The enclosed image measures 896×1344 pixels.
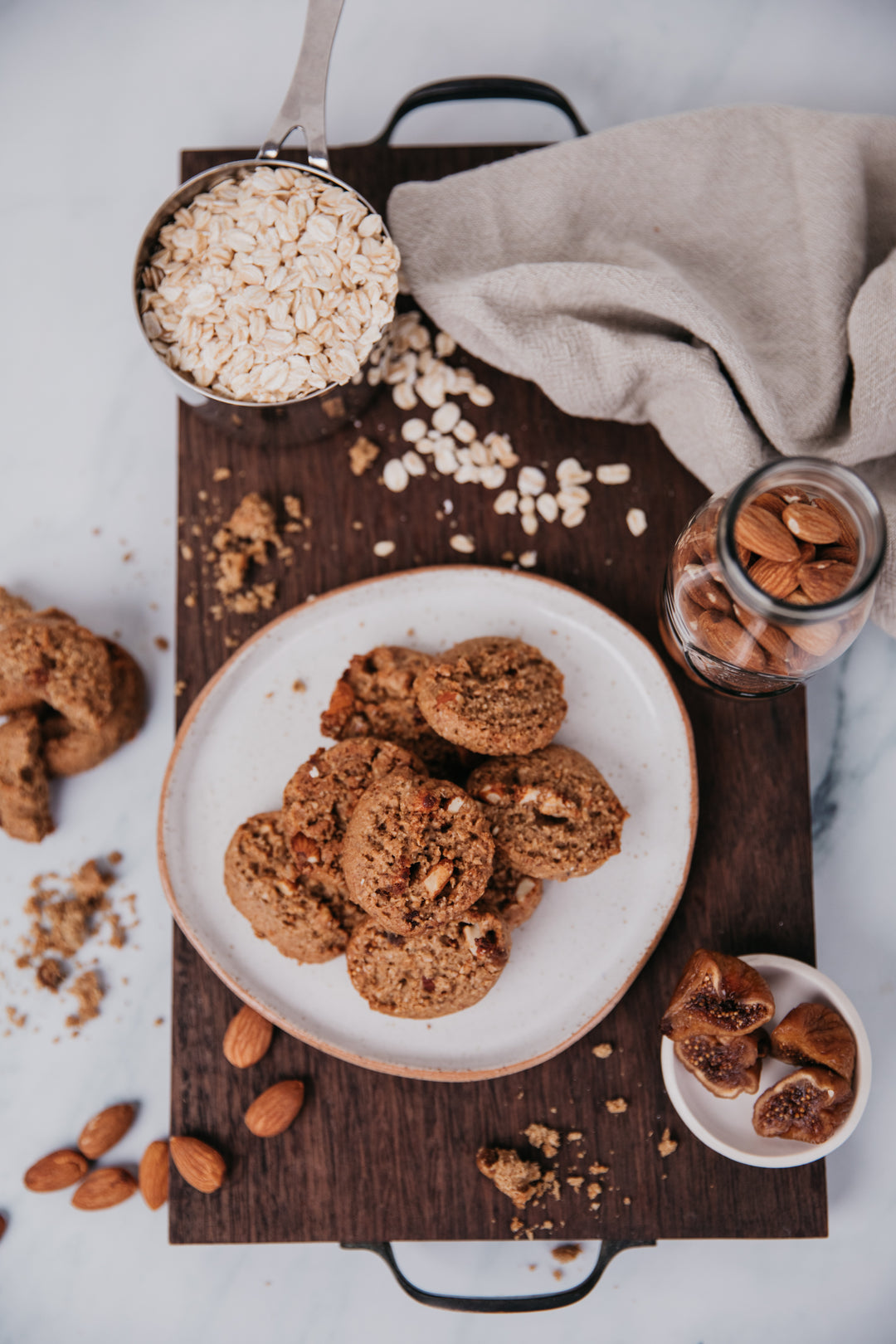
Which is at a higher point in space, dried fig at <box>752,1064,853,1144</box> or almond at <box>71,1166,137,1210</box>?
dried fig at <box>752,1064,853,1144</box>

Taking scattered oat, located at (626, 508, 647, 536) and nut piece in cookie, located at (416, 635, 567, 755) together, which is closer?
nut piece in cookie, located at (416, 635, 567, 755)

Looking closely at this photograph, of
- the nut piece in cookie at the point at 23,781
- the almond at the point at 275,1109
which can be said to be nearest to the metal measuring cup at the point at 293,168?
the nut piece in cookie at the point at 23,781

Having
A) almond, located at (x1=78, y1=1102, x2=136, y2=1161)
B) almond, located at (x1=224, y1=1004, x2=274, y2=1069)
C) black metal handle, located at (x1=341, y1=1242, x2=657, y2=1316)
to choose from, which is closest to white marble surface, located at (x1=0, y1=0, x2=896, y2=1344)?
almond, located at (x1=78, y1=1102, x2=136, y2=1161)

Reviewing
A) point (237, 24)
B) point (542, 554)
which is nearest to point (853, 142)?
point (542, 554)

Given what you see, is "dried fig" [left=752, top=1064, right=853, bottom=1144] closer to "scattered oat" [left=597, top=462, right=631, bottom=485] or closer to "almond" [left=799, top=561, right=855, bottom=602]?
"almond" [left=799, top=561, right=855, bottom=602]

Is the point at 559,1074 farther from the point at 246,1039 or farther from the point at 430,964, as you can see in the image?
the point at 246,1039

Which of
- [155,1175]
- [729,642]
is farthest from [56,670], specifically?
[729,642]
